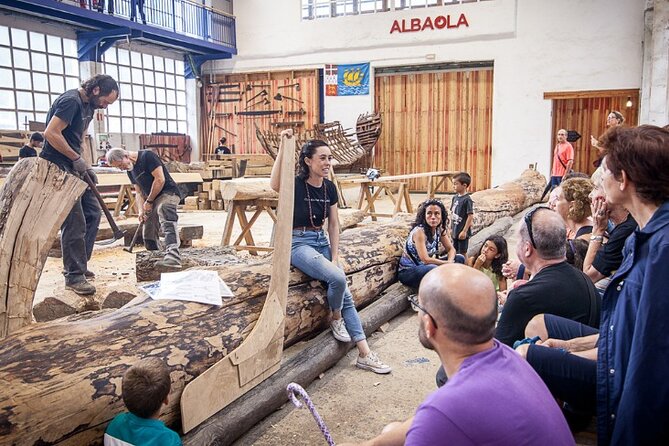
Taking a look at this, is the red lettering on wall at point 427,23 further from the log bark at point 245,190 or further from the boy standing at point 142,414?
the boy standing at point 142,414

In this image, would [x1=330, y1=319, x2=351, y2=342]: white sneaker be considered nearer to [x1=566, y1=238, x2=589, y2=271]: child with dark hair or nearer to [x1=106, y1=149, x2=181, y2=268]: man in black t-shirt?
[x1=566, y1=238, x2=589, y2=271]: child with dark hair

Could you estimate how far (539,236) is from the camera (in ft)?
8.77

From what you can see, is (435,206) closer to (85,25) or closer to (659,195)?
(659,195)

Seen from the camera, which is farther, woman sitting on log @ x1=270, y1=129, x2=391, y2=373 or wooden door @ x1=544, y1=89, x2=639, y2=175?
wooden door @ x1=544, y1=89, x2=639, y2=175

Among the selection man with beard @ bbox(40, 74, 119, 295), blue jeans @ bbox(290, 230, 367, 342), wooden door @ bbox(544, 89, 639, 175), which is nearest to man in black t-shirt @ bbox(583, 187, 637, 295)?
blue jeans @ bbox(290, 230, 367, 342)

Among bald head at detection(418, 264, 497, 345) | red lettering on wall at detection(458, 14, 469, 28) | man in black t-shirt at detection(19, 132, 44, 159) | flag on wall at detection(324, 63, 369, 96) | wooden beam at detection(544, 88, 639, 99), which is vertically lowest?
bald head at detection(418, 264, 497, 345)

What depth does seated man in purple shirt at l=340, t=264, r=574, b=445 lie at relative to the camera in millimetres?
1392

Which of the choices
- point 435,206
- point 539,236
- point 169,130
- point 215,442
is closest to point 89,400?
point 215,442

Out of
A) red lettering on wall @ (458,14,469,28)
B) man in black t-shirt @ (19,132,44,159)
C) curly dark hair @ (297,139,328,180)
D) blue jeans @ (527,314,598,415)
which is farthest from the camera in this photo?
red lettering on wall @ (458,14,469,28)

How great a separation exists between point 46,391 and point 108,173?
8.86m

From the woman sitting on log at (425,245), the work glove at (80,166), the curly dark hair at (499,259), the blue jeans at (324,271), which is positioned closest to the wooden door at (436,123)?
the woman sitting on log at (425,245)

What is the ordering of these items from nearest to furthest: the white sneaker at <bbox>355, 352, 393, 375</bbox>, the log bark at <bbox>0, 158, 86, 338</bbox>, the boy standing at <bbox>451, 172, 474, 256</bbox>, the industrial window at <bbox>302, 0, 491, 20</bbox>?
1. the log bark at <bbox>0, 158, 86, 338</bbox>
2. the white sneaker at <bbox>355, 352, 393, 375</bbox>
3. the boy standing at <bbox>451, 172, 474, 256</bbox>
4. the industrial window at <bbox>302, 0, 491, 20</bbox>

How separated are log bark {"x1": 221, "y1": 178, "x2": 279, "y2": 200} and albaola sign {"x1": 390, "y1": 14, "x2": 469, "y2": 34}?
11.5 m

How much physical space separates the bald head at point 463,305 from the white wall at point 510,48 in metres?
15.6
